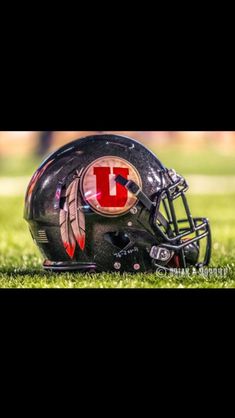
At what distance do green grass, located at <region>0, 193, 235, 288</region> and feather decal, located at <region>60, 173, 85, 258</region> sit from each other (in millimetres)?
223

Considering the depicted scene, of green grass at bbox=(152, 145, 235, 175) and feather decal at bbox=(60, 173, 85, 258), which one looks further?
Result: green grass at bbox=(152, 145, 235, 175)

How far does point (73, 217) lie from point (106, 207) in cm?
19

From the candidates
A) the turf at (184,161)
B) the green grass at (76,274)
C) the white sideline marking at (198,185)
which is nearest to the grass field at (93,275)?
the green grass at (76,274)

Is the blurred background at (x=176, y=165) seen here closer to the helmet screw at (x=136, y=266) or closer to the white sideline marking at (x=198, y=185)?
the white sideline marking at (x=198, y=185)

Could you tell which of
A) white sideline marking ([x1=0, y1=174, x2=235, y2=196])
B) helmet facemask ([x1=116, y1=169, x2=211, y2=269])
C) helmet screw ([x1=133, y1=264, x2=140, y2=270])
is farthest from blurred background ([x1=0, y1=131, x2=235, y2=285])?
helmet screw ([x1=133, y1=264, x2=140, y2=270])

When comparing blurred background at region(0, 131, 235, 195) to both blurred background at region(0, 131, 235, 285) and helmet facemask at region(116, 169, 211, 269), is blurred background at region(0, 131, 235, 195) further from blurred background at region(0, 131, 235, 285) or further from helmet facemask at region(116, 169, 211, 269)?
helmet facemask at region(116, 169, 211, 269)

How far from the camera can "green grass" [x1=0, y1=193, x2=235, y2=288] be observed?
429 cm

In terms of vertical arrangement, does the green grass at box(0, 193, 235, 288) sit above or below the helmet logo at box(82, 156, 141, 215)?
below

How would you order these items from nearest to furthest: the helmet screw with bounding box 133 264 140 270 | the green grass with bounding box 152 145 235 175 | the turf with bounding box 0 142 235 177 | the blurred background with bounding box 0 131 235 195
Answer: the helmet screw with bounding box 133 264 140 270
the blurred background with bounding box 0 131 235 195
the turf with bounding box 0 142 235 177
the green grass with bounding box 152 145 235 175

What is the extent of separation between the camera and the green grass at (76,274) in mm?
4289

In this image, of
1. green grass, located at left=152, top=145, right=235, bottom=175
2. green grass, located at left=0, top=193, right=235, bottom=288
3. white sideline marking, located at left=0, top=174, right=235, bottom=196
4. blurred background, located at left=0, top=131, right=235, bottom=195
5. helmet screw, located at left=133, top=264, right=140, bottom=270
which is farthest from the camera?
green grass, located at left=152, top=145, right=235, bottom=175

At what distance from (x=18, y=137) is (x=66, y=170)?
15.5 metres

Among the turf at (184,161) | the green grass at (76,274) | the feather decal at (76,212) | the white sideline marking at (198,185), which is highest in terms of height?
the turf at (184,161)

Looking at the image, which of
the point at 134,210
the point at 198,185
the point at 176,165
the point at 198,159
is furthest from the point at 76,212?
the point at 198,159
